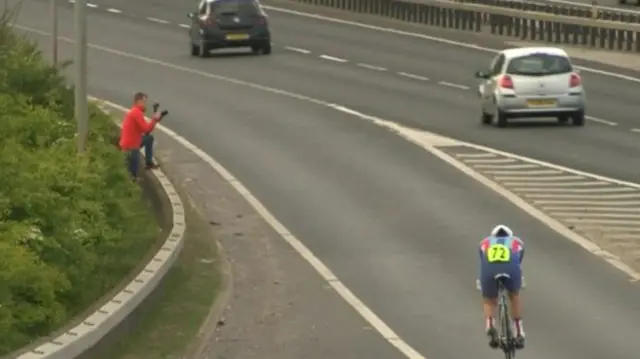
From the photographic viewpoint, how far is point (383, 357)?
669 inches

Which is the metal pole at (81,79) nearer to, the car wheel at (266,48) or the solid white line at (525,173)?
the solid white line at (525,173)

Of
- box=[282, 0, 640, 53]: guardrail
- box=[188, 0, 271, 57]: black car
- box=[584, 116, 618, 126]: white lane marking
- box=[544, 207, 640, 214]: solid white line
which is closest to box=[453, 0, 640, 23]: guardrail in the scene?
box=[282, 0, 640, 53]: guardrail

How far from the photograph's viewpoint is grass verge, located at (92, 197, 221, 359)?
1603cm

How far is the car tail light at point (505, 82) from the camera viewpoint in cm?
3803

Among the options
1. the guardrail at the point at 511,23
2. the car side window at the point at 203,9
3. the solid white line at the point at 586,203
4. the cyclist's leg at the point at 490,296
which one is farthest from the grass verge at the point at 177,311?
the guardrail at the point at 511,23

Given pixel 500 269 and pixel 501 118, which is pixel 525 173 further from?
pixel 500 269

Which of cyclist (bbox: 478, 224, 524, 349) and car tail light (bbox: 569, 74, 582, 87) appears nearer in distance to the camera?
cyclist (bbox: 478, 224, 524, 349)

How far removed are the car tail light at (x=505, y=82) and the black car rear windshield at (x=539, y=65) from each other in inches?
8.8

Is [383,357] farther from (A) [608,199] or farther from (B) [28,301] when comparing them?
(A) [608,199]

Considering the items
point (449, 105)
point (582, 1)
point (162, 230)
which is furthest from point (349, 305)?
point (582, 1)

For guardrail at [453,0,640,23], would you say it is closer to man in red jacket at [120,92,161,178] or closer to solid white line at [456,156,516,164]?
solid white line at [456,156,516,164]

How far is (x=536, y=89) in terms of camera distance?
3791cm

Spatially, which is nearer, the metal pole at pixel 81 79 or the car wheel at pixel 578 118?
the metal pole at pixel 81 79

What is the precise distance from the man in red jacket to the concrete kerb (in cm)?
598
